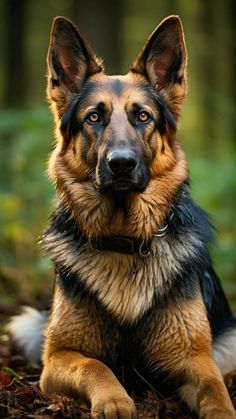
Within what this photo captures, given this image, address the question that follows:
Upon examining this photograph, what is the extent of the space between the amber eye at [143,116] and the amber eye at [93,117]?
0.92 ft

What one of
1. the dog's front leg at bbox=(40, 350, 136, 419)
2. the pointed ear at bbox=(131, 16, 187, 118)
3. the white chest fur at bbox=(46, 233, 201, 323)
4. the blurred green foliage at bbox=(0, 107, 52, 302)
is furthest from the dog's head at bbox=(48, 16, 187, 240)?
the blurred green foliage at bbox=(0, 107, 52, 302)

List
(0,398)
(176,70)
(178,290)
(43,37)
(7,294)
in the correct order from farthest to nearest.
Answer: (43,37)
(7,294)
(176,70)
(178,290)
(0,398)

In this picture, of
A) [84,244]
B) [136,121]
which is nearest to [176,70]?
[136,121]

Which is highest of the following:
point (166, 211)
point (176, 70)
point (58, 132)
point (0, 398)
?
point (176, 70)

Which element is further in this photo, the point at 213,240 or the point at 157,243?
the point at 213,240

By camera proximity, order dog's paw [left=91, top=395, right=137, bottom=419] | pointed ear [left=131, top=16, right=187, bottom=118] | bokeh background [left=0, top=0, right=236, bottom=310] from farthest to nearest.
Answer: bokeh background [left=0, top=0, right=236, bottom=310] < pointed ear [left=131, top=16, right=187, bottom=118] < dog's paw [left=91, top=395, right=137, bottom=419]

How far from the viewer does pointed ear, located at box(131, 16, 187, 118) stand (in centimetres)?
509

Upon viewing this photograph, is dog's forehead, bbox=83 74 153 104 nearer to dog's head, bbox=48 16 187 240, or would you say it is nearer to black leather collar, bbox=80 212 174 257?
dog's head, bbox=48 16 187 240

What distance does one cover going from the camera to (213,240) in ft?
17.4

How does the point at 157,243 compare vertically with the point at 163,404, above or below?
above

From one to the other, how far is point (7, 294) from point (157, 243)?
11.5ft

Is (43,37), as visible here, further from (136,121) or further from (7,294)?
(136,121)

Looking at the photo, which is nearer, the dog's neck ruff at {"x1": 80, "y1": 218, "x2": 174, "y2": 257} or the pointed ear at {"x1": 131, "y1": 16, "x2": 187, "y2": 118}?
the dog's neck ruff at {"x1": 80, "y1": 218, "x2": 174, "y2": 257}

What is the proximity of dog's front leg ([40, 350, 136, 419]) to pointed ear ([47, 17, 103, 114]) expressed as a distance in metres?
1.82
